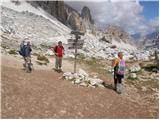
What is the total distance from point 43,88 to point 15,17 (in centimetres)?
6659

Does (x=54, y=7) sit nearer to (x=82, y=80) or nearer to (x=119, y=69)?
(x=82, y=80)

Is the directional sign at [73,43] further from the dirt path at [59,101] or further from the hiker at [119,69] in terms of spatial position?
the hiker at [119,69]

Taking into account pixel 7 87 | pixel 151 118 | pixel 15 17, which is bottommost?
pixel 151 118

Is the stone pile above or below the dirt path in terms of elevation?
above

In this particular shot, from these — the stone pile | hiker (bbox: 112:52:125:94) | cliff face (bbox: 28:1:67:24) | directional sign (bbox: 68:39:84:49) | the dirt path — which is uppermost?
cliff face (bbox: 28:1:67:24)

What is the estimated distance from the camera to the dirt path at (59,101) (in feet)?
46.3

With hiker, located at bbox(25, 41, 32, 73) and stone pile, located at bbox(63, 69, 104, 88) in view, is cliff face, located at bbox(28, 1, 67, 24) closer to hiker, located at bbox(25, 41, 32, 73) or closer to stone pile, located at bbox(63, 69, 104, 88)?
hiker, located at bbox(25, 41, 32, 73)

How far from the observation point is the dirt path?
1410cm

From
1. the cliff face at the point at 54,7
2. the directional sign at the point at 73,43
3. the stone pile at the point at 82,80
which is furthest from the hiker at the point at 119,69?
the cliff face at the point at 54,7

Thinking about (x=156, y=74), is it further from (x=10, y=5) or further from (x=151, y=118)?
(x=10, y=5)

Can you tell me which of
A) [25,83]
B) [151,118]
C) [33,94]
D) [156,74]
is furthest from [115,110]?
[156,74]

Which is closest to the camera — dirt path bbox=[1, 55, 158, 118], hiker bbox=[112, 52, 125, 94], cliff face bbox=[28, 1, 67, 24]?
dirt path bbox=[1, 55, 158, 118]

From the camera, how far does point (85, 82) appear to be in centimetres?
1956

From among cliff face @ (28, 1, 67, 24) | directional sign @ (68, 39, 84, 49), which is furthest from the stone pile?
cliff face @ (28, 1, 67, 24)
